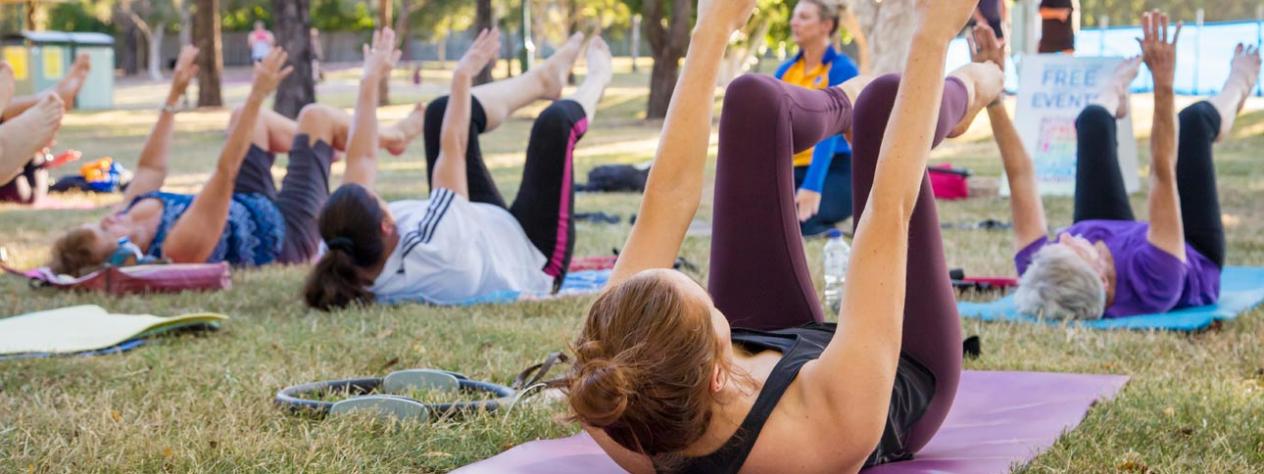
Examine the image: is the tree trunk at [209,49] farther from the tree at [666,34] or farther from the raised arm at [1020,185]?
the raised arm at [1020,185]

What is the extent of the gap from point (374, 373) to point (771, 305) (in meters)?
1.84

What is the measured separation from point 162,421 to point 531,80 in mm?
3250

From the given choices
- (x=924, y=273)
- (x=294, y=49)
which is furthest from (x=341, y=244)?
(x=294, y=49)

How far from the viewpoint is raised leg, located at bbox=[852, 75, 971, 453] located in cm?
287

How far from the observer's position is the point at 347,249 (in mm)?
5625

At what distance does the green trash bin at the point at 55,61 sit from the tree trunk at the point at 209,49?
7.73 ft

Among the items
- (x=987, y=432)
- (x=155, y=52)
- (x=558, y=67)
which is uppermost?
(x=558, y=67)

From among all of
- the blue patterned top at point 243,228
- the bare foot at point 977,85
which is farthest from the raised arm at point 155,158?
the bare foot at point 977,85

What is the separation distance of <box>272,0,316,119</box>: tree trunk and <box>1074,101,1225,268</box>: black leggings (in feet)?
45.1

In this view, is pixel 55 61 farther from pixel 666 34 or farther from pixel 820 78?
pixel 820 78

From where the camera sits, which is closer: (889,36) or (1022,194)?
(1022,194)

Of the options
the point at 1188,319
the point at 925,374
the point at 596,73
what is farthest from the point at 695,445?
the point at 596,73

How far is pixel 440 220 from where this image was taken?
5.75 m

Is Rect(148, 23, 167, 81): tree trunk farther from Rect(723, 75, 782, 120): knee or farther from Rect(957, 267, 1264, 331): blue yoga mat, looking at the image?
Rect(723, 75, 782, 120): knee
